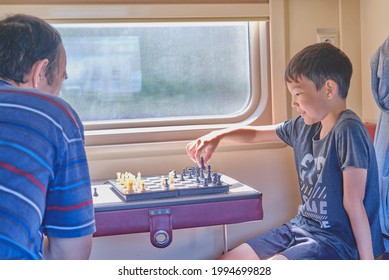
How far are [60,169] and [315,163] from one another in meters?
0.72

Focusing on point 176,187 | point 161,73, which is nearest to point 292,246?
point 176,187

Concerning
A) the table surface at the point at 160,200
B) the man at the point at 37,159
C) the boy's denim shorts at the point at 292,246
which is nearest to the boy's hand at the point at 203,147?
the table surface at the point at 160,200

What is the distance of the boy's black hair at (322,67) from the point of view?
4.28 feet

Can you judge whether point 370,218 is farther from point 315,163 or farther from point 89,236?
point 89,236

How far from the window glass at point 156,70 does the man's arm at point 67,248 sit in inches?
31.5

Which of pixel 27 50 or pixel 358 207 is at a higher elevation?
pixel 27 50

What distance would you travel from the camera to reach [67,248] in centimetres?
79

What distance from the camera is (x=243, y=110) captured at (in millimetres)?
1654

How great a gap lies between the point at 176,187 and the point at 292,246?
1.05 feet

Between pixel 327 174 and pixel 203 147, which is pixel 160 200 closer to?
pixel 203 147

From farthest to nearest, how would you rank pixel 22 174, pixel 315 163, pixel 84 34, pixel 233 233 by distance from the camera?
pixel 233 233 < pixel 84 34 < pixel 315 163 < pixel 22 174

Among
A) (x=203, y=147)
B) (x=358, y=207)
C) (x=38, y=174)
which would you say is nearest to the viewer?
(x=38, y=174)
